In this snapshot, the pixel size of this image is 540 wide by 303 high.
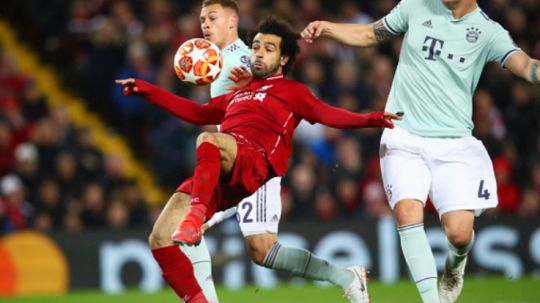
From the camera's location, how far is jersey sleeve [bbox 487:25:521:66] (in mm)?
6951

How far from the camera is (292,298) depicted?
10.3 metres

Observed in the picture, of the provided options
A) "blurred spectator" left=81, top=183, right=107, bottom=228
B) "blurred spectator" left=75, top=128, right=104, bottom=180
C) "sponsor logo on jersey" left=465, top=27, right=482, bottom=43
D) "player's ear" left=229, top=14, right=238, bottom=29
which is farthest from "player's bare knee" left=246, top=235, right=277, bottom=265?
"blurred spectator" left=75, top=128, right=104, bottom=180

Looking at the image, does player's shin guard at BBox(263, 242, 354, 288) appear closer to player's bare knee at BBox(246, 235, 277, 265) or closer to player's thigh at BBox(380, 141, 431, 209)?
player's bare knee at BBox(246, 235, 277, 265)

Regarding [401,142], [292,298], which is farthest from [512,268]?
[401,142]

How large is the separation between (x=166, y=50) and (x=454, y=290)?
7.60 m

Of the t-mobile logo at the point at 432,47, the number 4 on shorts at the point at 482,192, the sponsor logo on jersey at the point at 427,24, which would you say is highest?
the sponsor logo on jersey at the point at 427,24

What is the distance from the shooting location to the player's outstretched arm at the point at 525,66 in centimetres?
677

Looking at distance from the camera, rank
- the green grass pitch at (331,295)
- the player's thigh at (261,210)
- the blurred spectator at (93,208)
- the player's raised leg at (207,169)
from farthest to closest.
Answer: the blurred spectator at (93,208) → the green grass pitch at (331,295) → the player's thigh at (261,210) → the player's raised leg at (207,169)

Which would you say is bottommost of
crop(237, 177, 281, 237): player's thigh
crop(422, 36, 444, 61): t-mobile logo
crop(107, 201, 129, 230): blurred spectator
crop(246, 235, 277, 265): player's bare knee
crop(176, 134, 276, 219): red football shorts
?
crop(107, 201, 129, 230): blurred spectator

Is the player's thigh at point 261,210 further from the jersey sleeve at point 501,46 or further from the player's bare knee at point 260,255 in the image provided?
the jersey sleeve at point 501,46

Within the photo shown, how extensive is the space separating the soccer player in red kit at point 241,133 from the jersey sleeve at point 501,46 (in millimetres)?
964

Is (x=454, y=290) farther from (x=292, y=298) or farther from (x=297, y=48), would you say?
(x=292, y=298)

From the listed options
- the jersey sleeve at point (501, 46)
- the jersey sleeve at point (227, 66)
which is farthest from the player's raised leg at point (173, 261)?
the jersey sleeve at point (501, 46)

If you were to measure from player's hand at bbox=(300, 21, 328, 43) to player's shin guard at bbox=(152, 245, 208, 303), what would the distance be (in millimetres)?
1785
